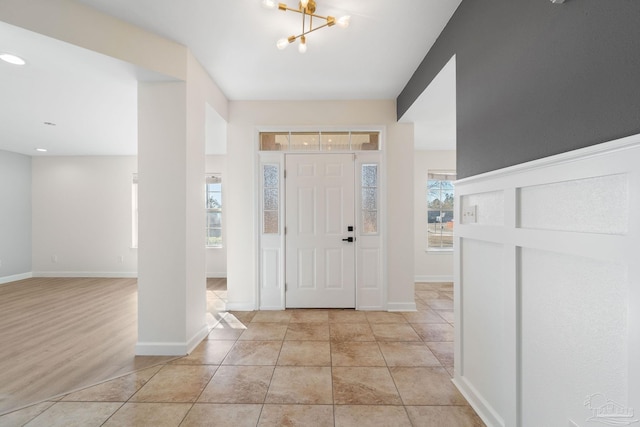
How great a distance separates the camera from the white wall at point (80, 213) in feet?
18.9

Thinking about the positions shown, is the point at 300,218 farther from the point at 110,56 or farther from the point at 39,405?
the point at 39,405

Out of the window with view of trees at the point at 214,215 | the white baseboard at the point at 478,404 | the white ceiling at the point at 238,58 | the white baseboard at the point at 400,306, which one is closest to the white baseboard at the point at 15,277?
the white ceiling at the point at 238,58

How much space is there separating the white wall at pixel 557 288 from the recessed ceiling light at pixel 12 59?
358 cm

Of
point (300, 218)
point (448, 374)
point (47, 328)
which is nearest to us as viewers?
point (448, 374)

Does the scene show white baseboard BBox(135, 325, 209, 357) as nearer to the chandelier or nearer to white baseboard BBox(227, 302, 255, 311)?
white baseboard BBox(227, 302, 255, 311)

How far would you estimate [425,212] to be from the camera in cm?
531

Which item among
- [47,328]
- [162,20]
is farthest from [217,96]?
[47,328]

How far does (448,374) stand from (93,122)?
5.23 metres

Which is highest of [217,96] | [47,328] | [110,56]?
[217,96]

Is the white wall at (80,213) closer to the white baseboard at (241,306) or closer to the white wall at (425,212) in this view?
the white baseboard at (241,306)

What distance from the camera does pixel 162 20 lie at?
2.13 metres

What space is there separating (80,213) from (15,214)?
1.07m

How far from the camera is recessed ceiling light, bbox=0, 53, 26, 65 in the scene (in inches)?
84.5

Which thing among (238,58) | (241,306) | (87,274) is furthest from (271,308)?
(87,274)
